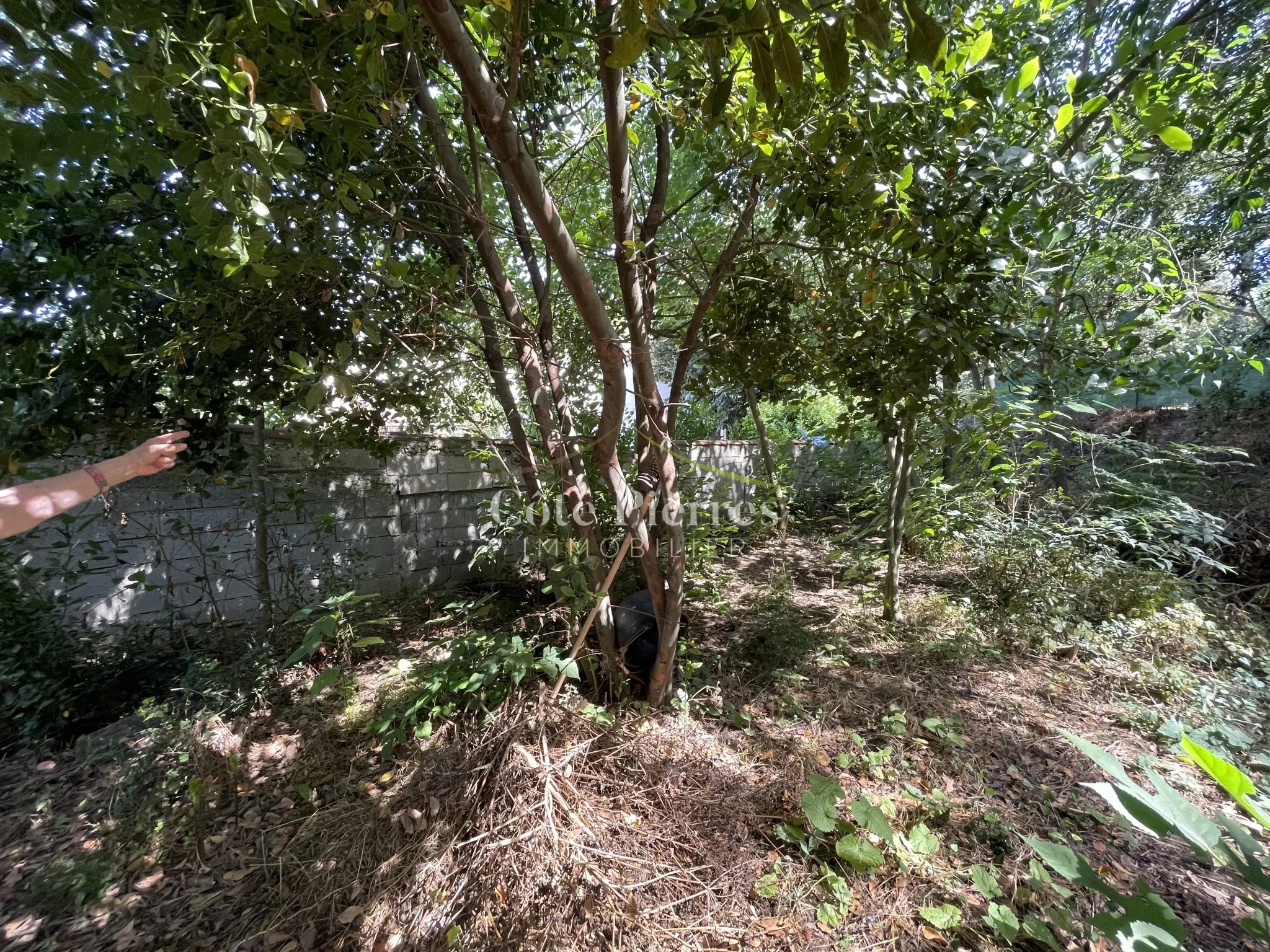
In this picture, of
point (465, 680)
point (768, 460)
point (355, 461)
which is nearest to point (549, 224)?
point (465, 680)

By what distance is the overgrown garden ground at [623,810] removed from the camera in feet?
4.97

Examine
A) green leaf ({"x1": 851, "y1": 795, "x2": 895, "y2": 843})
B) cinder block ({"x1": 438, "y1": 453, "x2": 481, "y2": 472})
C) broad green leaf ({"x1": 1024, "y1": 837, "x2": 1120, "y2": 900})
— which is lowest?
green leaf ({"x1": 851, "y1": 795, "x2": 895, "y2": 843})

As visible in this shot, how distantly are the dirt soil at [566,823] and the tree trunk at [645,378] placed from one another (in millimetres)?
337

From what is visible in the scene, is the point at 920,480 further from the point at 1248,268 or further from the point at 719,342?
the point at 1248,268

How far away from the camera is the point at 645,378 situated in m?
2.10

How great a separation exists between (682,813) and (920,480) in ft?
12.0

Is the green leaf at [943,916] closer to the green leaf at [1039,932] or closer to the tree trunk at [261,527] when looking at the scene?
the green leaf at [1039,932]

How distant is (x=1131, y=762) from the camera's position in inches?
80.9

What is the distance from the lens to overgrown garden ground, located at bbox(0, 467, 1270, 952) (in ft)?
4.97

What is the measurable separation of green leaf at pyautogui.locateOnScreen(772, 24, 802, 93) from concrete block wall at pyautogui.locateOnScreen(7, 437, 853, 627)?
133cm

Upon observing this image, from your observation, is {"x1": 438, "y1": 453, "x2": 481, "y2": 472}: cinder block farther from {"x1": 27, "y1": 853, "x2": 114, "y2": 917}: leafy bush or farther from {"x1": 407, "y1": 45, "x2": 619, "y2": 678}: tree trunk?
{"x1": 27, "y1": 853, "x2": 114, "y2": 917}: leafy bush

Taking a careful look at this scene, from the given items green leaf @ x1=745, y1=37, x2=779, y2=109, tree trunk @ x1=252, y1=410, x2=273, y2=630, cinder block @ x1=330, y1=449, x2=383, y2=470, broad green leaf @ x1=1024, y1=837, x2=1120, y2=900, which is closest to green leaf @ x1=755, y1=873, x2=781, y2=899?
broad green leaf @ x1=1024, y1=837, x2=1120, y2=900

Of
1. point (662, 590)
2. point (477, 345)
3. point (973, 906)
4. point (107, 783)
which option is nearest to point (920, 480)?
point (662, 590)

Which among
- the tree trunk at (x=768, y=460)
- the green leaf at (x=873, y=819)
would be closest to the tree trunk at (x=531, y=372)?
the green leaf at (x=873, y=819)
